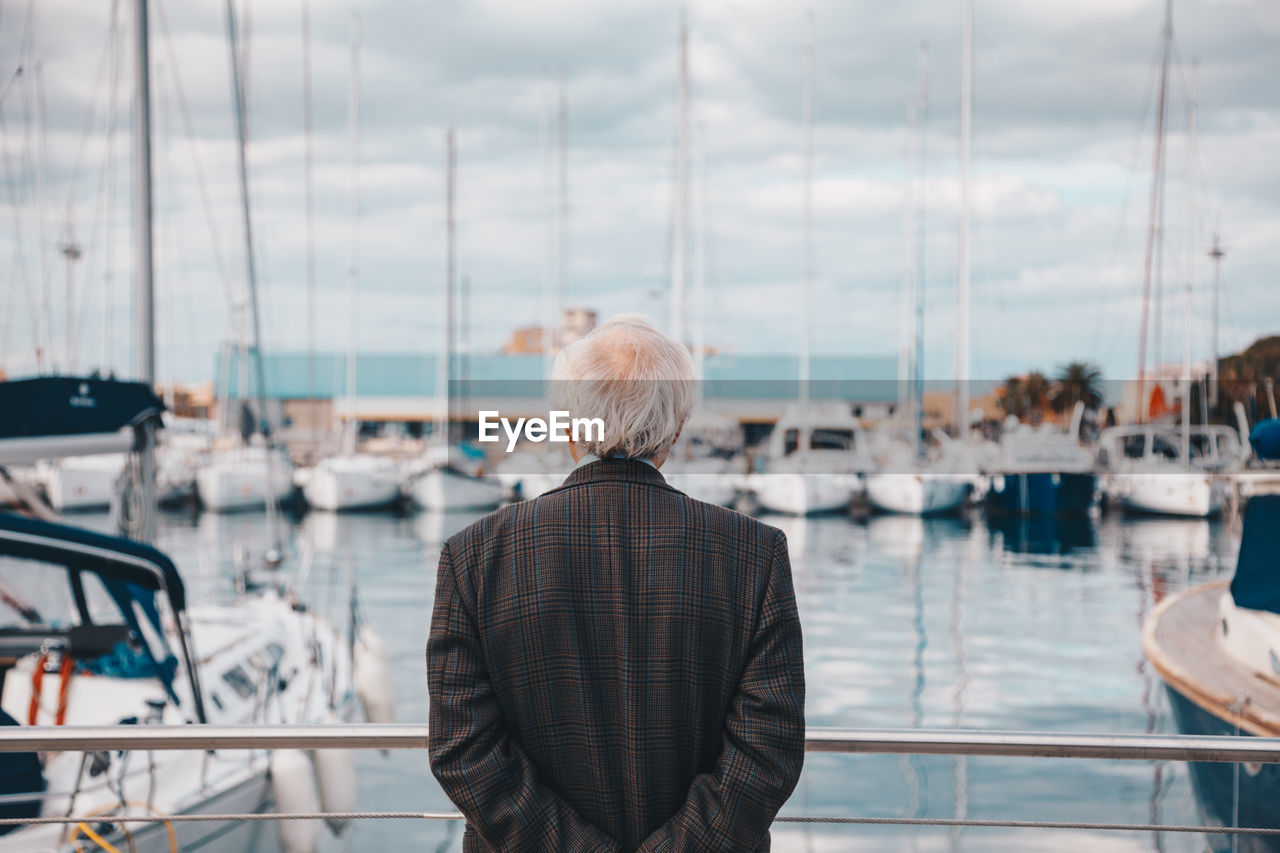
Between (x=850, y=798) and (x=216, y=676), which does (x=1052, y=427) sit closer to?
(x=850, y=798)

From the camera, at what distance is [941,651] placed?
1625 centimetres

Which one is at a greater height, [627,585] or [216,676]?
[627,585]

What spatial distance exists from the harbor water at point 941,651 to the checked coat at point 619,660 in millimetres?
5577

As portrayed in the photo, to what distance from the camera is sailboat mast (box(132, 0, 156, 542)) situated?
25.4 feet

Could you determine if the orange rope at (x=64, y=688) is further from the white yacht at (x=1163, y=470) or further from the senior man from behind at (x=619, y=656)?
the white yacht at (x=1163, y=470)

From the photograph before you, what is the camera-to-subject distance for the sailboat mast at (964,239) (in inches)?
1182

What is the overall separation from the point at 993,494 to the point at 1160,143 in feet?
40.9

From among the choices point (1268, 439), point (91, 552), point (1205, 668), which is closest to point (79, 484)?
point (91, 552)

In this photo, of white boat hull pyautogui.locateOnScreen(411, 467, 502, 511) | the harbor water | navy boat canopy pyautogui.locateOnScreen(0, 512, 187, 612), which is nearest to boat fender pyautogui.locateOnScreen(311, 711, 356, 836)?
the harbor water

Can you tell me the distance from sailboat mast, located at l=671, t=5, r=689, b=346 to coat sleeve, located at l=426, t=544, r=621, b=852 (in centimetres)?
2816

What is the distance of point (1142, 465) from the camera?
36.6 meters

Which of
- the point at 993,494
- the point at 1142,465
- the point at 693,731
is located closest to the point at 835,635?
the point at 693,731

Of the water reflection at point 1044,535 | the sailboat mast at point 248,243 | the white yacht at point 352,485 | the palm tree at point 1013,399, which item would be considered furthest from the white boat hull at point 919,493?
the sailboat mast at point 248,243

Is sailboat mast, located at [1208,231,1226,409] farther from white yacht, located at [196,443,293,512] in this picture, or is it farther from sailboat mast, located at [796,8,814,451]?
white yacht, located at [196,443,293,512]
